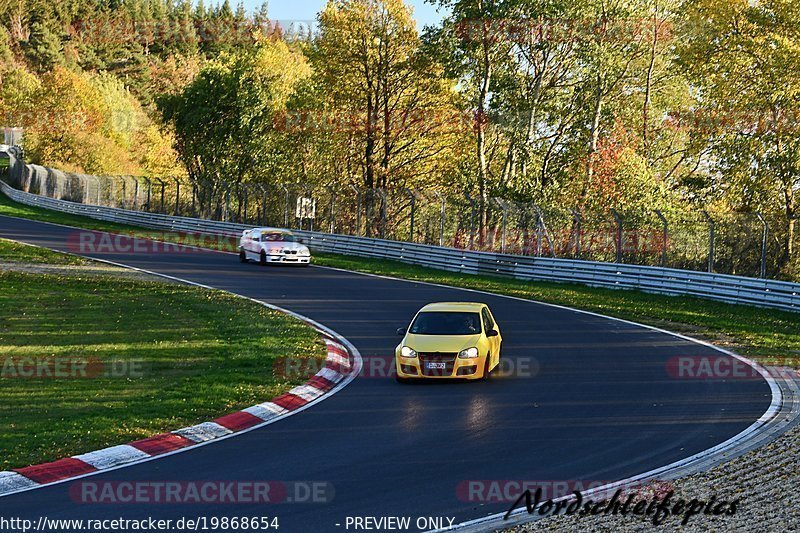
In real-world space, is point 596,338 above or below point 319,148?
below

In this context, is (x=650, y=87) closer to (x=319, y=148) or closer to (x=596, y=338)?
(x=319, y=148)

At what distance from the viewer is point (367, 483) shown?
10.8 m

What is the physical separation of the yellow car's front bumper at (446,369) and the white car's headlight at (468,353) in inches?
2.1

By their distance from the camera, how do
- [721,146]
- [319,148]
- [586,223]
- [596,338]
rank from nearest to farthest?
[596,338] → [586,223] → [721,146] → [319,148]

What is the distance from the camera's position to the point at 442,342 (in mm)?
17359

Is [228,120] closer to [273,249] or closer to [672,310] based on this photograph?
[273,249]

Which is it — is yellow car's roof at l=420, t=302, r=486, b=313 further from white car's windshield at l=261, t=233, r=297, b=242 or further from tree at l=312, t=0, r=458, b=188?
tree at l=312, t=0, r=458, b=188

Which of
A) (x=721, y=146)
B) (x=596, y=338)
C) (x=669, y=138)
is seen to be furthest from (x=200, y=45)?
(x=596, y=338)

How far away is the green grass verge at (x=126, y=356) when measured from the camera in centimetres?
1364

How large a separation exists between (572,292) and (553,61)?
20.2m

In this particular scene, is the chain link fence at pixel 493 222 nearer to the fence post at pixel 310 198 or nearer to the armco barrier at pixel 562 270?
the fence post at pixel 310 198

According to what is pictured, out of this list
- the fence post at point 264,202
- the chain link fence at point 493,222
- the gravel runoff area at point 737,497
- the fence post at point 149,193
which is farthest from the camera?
the fence post at point 149,193

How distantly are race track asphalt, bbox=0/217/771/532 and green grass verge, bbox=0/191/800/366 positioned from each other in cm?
146

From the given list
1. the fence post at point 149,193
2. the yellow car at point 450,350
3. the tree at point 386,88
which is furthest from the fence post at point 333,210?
the yellow car at point 450,350
